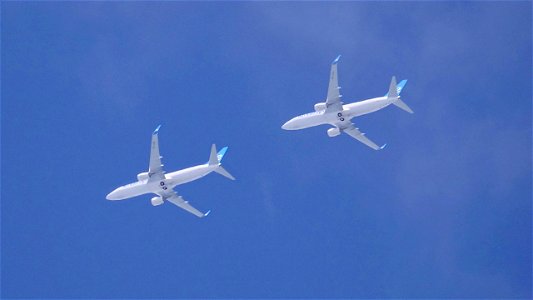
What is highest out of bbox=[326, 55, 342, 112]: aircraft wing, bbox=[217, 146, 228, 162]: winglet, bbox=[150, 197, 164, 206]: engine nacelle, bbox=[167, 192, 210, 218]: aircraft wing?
bbox=[326, 55, 342, 112]: aircraft wing

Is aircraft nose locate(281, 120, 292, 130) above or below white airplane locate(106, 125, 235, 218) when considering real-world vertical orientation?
above

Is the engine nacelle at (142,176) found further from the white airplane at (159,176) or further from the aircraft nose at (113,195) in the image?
the aircraft nose at (113,195)

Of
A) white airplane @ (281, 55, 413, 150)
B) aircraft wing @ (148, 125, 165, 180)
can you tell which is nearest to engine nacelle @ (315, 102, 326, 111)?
white airplane @ (281, 55, 413, 150)

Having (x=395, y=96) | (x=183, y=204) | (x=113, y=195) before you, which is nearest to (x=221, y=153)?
(x=183, y=204)

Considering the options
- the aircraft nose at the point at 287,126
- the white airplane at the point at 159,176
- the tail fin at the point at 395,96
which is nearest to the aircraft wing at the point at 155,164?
the white airplane at the point at 159,176

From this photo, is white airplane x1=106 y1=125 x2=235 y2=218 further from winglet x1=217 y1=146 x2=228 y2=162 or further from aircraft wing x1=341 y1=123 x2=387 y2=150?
aircraft wing x1=341 y1=123 x2=387 y2=150

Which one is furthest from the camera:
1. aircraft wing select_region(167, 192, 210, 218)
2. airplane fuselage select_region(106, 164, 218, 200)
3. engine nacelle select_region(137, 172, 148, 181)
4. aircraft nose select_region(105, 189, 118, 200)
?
aircraft wing select_region(167, 192, 210, 218)

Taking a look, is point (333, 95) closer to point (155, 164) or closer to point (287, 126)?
point (287, 126)
